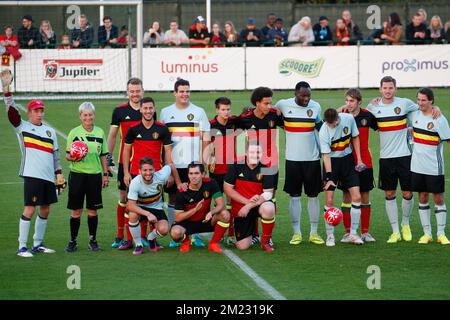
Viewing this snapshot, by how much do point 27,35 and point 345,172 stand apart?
668 inches

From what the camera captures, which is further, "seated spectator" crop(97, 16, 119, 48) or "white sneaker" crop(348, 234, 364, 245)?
"seated spectator" crop(97, 16, 119, 48)

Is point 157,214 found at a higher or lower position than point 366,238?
higher

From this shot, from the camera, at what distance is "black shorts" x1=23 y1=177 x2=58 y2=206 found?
11562 mm

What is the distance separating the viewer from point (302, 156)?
12.3 m

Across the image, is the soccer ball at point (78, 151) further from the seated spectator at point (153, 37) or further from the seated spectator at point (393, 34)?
the seated spectator at point (393, 34)

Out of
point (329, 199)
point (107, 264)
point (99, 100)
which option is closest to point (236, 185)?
point (329, 199)

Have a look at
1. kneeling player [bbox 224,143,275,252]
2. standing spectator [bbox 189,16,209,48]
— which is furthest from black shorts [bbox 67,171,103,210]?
standing spectator [bbox 189,16,209,48]

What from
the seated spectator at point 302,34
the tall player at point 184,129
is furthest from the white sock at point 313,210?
the seated spectator at point 302,34

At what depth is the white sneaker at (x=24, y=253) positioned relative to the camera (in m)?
11.5

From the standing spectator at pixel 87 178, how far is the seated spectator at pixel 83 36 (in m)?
15.3

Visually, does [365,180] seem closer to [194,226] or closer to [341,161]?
[341,161]

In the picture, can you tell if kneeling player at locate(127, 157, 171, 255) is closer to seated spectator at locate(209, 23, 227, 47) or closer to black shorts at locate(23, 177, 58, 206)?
black shorts at locate(23, 177, 58, 206)

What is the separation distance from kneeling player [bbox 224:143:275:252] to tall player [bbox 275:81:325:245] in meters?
0.45

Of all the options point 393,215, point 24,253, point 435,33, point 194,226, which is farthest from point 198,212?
point 435,33
